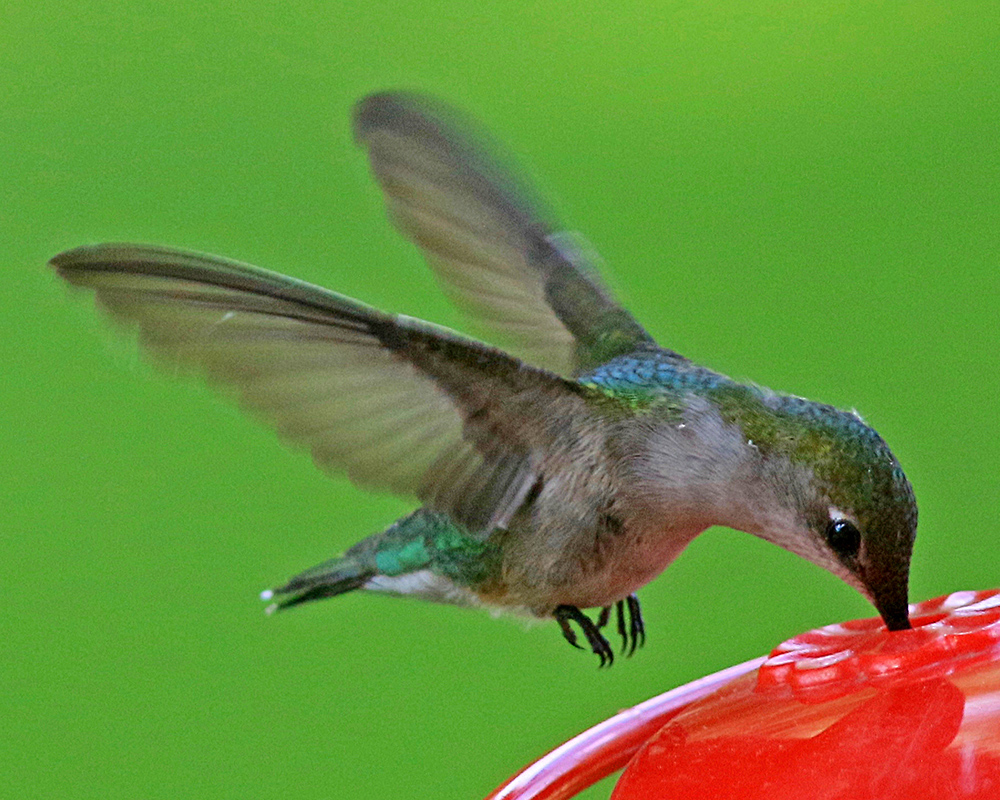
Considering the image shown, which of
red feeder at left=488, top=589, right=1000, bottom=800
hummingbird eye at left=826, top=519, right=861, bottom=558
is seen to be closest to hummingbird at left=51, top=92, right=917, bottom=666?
hummingbird eye at left=826, top=519, right=861, bottom=558

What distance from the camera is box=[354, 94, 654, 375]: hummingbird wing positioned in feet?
6.92

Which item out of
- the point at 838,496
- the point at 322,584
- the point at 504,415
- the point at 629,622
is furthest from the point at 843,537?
the point at 322,584

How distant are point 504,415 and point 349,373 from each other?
208mm

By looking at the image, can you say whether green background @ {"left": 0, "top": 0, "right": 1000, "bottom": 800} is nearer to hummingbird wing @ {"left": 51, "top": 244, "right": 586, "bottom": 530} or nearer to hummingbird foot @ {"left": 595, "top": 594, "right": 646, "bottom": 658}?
hummingbird foot @ {"left": 595, "top": 594, "right": 646, "bottom": 658}

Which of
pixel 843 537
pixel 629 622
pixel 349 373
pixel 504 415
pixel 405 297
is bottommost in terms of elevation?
pixel 629 622

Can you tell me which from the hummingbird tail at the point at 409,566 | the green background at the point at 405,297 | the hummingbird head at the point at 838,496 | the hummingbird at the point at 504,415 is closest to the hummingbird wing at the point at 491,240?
the hummingbird at the point at 504,415

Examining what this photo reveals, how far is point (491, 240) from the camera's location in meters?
2.22

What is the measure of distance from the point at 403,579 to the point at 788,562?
1.73 metres

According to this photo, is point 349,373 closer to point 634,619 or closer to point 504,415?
point 504,415

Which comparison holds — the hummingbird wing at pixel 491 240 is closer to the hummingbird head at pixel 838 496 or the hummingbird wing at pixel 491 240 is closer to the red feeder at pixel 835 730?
the hummingbird head at pixel 838 496

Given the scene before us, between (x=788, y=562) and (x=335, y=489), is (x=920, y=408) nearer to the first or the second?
(x=788, y=562)

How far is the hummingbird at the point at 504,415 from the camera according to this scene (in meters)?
1.50

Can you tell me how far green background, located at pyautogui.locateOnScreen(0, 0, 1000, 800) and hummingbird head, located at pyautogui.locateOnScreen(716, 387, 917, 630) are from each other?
1.67 metres

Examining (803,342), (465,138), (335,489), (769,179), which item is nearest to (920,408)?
(803,342)
